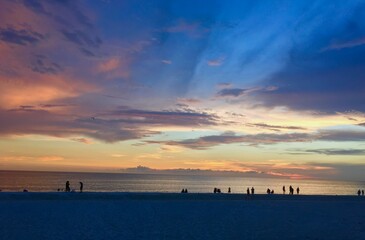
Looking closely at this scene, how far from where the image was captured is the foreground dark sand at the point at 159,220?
1906 centimetres

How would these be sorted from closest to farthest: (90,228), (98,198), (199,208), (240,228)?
1. (90,228)
2. (240,228)
3. (199,208)
4. (98,198)

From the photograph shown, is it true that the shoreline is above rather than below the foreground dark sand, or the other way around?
above

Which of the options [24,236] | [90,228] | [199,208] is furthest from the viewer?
[199,208]

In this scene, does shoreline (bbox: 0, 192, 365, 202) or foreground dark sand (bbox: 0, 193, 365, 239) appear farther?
shoreline (bbox: 0, 192, 365, 202)

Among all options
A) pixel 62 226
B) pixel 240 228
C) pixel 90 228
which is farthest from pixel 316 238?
pixel 62 226

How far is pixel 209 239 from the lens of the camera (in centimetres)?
1789

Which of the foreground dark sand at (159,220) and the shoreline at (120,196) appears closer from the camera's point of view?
the foreground dark sand at (159,220)

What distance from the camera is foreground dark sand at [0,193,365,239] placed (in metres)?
19.1

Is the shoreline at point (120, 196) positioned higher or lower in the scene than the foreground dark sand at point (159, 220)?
higher

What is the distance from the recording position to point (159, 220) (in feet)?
78.4

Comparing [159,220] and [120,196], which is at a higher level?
[120,196]

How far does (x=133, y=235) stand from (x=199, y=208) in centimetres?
1302

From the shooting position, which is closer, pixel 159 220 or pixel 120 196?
pixel 159 220

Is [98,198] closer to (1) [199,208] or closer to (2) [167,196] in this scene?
(2) [167,196]
